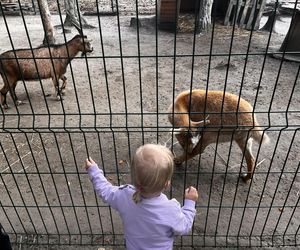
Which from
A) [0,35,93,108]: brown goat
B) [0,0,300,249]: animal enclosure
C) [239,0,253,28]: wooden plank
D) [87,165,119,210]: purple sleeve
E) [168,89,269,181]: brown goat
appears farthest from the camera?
[239,0,253,28]: wooden plank

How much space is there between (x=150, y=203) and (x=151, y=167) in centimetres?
28

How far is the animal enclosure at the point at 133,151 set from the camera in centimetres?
282

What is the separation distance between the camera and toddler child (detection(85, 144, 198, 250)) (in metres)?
1.89

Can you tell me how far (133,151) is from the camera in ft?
16.3

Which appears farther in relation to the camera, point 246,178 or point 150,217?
point 246,178

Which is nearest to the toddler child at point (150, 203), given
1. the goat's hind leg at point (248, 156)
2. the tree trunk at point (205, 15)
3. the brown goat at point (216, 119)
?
the brown goat at point (216, 119)

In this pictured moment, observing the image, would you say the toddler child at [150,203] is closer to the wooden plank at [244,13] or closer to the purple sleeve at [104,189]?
the purple sleeve at [104,189]

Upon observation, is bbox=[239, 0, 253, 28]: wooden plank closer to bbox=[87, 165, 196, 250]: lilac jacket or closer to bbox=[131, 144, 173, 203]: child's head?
bbox=[87, 165, 196, 250]: lilac jacket

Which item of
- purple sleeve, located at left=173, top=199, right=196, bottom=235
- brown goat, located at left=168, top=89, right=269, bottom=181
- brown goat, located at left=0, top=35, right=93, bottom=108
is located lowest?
brown goat, located at left=0, top=35, right=93, bottom=108

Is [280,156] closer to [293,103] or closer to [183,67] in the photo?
[293,103]

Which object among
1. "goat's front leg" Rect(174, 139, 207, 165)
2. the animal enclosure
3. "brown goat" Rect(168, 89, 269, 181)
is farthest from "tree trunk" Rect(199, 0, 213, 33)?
"goat's front leg" Rect(174, 139, 207, 165)

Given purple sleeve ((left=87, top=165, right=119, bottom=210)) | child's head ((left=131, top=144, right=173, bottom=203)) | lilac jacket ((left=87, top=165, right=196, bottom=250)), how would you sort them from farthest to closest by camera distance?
purple sleeve ((left=87, top=165, right=119, bottom=210)), lilac jacket ((left=87, top=165, right=196, bottom=250)), child's head ((left=131, top=144, right=173, bottom=203))

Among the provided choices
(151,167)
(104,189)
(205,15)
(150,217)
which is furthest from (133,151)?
(205,15)

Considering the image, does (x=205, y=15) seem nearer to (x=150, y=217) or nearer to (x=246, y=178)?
(x=246, y=178)
